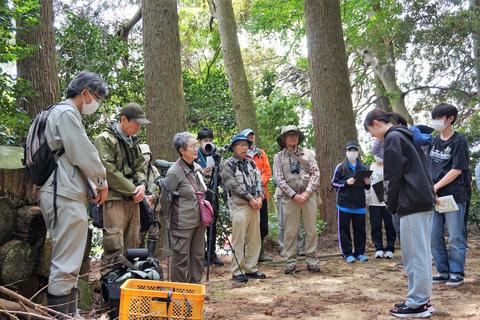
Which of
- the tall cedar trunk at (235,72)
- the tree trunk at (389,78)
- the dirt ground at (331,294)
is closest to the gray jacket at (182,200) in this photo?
the dirt ground at (331,294)

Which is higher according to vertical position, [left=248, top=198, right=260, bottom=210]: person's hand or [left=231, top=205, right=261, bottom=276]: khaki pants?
[left=248, top=198, right=260, bottom=210]: person's hand

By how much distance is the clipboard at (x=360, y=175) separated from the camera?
729 centimetres

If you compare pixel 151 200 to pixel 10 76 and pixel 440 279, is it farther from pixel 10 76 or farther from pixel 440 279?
pixel 440 279

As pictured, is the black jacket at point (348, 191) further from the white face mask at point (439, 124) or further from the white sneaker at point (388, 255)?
the white face mask at point (439, 124)

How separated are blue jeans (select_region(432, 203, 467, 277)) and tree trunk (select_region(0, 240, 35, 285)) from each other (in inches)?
168

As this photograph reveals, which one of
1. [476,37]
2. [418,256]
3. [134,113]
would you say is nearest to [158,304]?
[134,113]

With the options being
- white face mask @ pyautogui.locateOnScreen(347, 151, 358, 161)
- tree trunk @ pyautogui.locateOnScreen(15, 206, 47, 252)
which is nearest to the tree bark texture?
tree trunk @ pyautogui.locateOnScreen(15, 206, 47, 252)

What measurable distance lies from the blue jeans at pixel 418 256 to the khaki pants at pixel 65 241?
109 inches

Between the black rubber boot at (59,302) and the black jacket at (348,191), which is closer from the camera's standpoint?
the black rubber boot at (59,302)

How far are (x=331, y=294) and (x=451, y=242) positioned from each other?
1.45 m

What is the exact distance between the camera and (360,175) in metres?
7.30

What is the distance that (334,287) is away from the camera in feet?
19.2

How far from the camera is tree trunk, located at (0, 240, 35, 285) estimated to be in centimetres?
372

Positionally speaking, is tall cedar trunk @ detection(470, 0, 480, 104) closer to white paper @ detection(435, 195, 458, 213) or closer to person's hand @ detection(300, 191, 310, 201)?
person's hand @ detection(300, 191, 310, 201)
